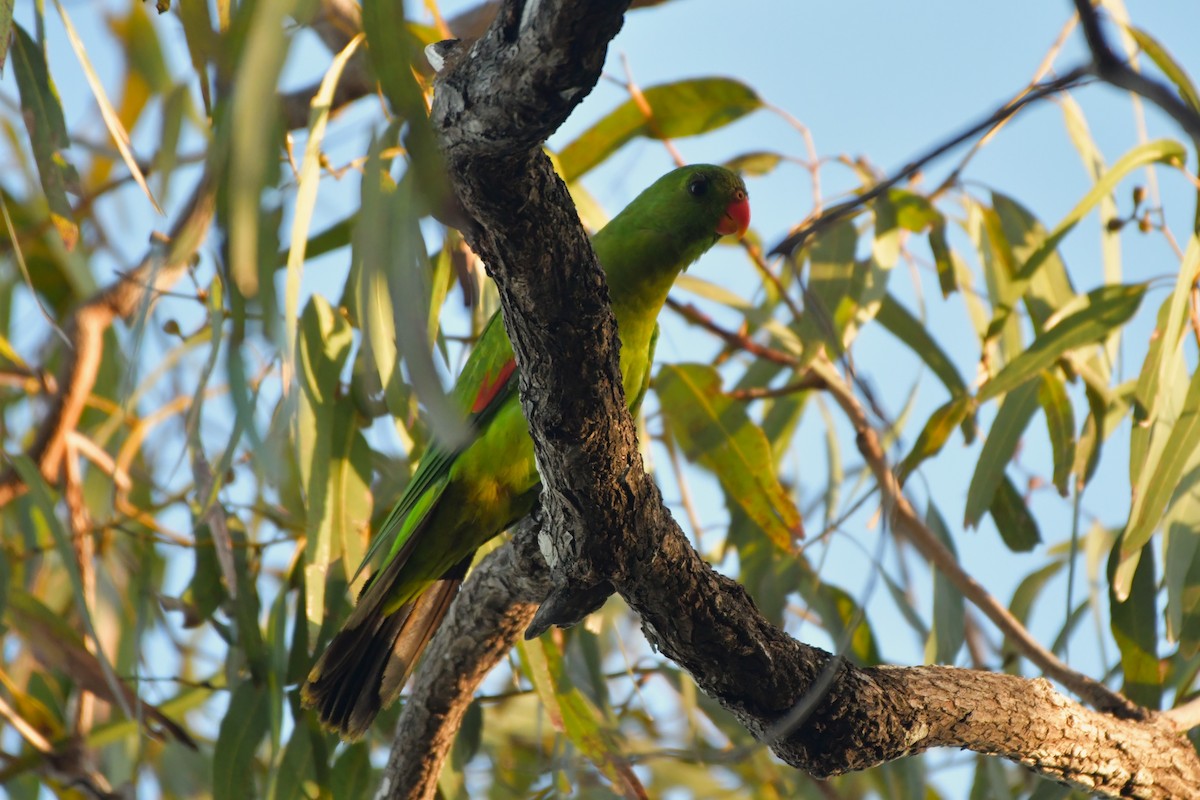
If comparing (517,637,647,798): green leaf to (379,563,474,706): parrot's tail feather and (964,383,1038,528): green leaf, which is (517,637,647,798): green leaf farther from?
(964,383,1038,528): green leaf

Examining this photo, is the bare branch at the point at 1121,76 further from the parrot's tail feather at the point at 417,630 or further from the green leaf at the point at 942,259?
the green leaf at the point at 942,259

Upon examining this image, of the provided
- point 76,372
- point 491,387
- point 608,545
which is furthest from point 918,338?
point 76,372

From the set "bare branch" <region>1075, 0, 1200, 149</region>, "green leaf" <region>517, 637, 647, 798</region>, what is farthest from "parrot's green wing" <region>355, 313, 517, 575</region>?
"bare branch" <region>1075, 0, 1200, 149</region>

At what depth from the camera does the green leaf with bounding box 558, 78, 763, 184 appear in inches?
103

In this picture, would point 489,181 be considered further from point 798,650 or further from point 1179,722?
point 1179,722

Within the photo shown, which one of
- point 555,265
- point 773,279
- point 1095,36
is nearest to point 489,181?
point 555,265

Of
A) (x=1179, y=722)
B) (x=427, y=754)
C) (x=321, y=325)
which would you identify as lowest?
(x=1179, y=722)

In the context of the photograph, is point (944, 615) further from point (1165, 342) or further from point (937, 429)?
point (1165, 342)

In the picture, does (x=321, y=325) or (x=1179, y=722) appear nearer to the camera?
(x=1179, y=722)

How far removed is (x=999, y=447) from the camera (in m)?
2.27

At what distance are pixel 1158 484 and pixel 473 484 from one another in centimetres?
119

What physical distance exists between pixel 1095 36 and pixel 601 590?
1.15m

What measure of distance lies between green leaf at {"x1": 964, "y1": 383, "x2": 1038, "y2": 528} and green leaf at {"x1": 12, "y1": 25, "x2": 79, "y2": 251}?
66.2 inches

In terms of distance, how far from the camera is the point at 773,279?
2.65 meters
